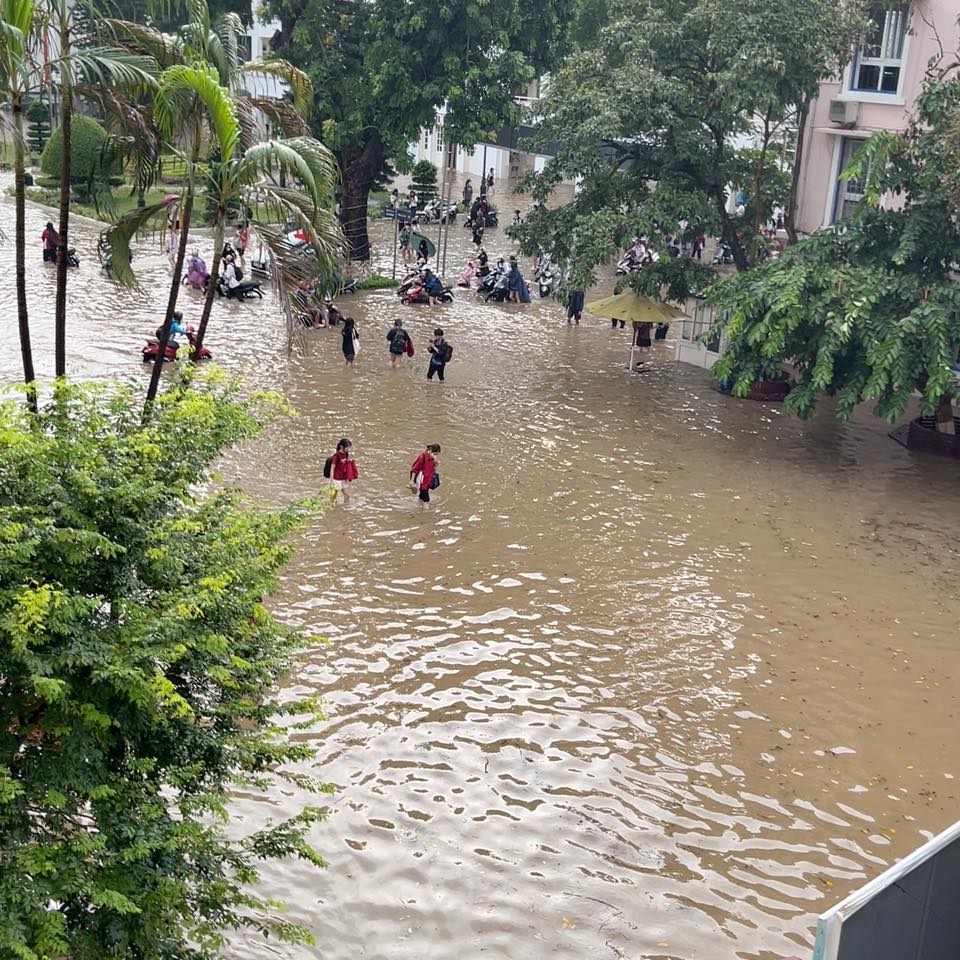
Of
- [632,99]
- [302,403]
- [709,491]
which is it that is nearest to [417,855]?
[709,491]

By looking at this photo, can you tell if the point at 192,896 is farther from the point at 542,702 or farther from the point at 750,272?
the point at 750,272

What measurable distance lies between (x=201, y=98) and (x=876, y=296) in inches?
441

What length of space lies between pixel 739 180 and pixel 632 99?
314 cm

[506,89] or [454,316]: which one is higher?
[506,89]

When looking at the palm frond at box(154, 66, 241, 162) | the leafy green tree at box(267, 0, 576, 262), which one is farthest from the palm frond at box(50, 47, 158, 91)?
the leafy green tree at box(267, 0, 576, 262)

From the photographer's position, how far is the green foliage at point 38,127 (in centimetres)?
4528

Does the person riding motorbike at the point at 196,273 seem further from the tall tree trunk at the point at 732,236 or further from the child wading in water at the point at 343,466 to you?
the child wading in water at the point at 343,466

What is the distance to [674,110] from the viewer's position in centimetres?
2283

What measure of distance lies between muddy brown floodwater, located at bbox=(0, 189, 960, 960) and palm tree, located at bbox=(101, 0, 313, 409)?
4.39 m

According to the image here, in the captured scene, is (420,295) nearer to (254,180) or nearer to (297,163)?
(254,180)

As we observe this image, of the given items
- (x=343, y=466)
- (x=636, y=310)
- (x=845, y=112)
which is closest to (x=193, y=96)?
(x=343, y=466)

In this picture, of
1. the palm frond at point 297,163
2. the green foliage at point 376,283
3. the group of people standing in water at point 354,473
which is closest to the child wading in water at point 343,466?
the group of people standing in water at point 354,473

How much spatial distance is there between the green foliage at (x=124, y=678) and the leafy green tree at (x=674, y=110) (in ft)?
50.7

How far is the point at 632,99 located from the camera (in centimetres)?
2220
